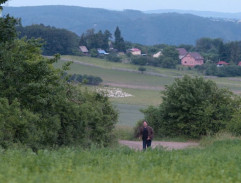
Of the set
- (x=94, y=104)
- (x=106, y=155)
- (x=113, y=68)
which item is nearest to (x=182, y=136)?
(x=94, y=104)

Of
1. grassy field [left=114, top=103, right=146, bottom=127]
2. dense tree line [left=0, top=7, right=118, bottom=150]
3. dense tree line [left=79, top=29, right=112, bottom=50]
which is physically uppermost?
dense tree line [left=0, top=7, right=118, bottom=150]

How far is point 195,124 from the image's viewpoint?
34.8m

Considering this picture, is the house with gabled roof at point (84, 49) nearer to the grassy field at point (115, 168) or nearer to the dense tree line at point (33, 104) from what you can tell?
the dense tree line at point (33, 104)

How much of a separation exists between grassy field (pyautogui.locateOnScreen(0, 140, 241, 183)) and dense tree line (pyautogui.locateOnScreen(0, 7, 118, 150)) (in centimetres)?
555

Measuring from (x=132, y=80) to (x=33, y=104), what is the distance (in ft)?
208

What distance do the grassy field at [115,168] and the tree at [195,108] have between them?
21308 millimetres

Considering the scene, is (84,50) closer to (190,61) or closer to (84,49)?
(84,49)

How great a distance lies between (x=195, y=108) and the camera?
113ft

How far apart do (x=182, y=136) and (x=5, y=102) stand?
19.5m

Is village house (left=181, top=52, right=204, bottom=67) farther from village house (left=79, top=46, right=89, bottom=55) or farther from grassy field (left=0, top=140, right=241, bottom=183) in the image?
grassy field (left=0, top=140, right=241, bottom=183)

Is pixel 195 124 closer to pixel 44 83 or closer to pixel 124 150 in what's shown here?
pixel 44 83

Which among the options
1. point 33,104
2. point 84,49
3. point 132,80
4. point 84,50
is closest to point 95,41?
point 84,49

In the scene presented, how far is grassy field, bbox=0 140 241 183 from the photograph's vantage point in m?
9.45

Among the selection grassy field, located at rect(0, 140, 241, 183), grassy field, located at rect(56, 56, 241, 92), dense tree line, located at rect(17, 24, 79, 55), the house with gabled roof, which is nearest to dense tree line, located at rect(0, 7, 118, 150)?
grassy field, located at rect(0, 140, 241, 183)
